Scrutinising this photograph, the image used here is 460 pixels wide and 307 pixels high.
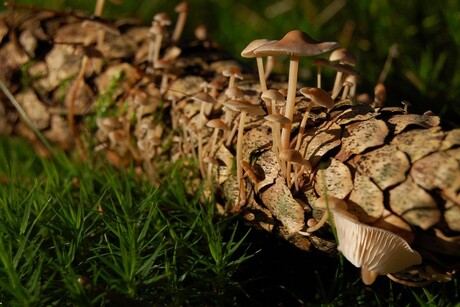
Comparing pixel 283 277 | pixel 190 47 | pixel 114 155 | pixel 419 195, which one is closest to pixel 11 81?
pixel 114 155

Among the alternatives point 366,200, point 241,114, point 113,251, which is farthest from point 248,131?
point 113,251

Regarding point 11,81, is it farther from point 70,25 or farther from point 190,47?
point 190,47

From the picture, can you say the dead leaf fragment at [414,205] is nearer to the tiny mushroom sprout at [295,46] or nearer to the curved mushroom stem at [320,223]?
the curved mushroom stem at [320,223]

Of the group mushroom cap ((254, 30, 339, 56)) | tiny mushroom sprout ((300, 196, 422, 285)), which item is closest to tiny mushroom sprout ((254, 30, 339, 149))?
mushroom cap ((254, 30, 339, 56))

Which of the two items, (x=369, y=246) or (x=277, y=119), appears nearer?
(x=369, y=246)

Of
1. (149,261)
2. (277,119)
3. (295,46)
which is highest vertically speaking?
(295,46)

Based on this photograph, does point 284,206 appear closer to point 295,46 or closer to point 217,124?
point 217,124
